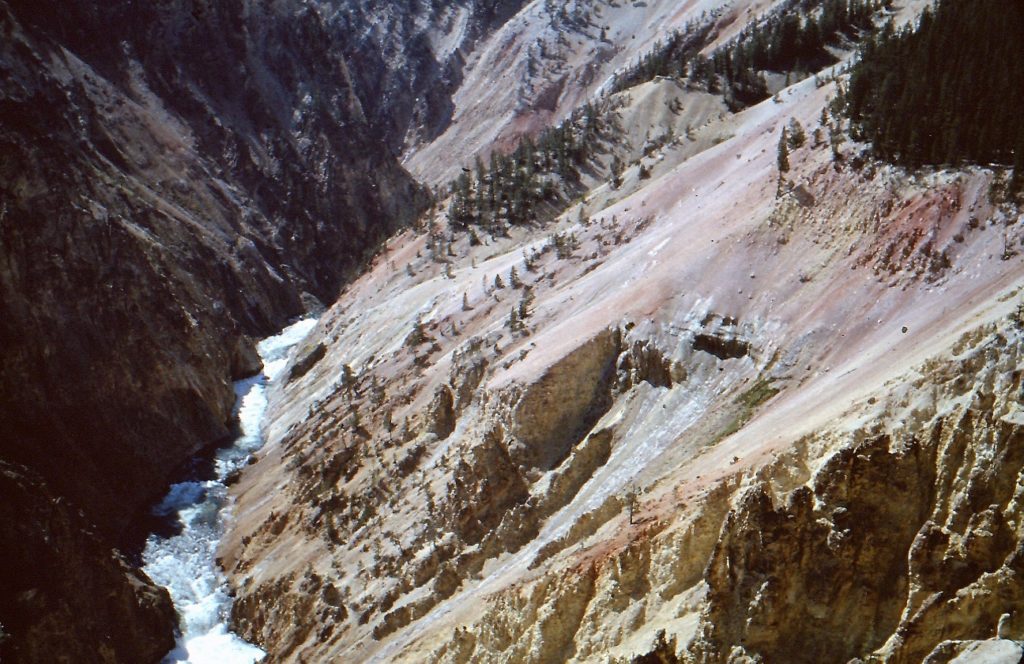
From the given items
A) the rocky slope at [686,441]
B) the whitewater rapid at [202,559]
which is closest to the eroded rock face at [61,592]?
the whitewater rapid at [202,559]

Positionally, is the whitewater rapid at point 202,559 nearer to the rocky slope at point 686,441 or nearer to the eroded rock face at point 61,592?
the rocky slope at point 686,441

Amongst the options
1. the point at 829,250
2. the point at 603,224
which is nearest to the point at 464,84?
the point at 603,224

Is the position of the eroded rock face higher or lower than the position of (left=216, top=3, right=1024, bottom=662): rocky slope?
higher

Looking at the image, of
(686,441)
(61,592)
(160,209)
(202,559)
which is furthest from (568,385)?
(160,209)

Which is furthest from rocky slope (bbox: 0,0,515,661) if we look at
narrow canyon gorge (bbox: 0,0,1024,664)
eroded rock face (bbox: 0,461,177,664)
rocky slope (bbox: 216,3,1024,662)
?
rocky slope (bbox: 216,3,1024,662)

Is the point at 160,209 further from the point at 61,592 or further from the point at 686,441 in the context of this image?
the point at 686,441

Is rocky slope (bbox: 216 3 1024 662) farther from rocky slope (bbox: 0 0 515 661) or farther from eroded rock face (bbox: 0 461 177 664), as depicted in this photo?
rocky slope (bbox: 0 0 515 661)
